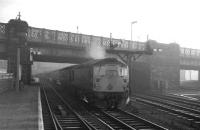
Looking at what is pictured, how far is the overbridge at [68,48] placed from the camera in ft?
112

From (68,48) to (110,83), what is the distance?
77.6 ft

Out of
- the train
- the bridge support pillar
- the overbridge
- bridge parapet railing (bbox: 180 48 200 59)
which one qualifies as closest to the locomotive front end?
the train

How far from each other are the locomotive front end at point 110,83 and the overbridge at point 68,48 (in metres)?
11.5

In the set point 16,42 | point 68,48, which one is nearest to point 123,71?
point 16,42

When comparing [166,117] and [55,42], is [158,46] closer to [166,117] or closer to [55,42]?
[55,42]

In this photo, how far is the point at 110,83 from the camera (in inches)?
701

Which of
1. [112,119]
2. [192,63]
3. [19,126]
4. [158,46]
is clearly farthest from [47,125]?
[192,63]

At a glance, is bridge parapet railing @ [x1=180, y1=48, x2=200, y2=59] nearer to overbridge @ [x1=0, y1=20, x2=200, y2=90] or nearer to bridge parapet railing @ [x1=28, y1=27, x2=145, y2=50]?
overbridge @ [x1=0, y1=20, x2=200, y2=90]

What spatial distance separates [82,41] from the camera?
140 ft

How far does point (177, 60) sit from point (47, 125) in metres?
43.4

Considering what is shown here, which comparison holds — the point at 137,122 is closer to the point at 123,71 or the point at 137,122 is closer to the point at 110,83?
the point at 110,83

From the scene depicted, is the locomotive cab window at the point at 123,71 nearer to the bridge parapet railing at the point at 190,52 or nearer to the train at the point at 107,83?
the train at the point at 107,83

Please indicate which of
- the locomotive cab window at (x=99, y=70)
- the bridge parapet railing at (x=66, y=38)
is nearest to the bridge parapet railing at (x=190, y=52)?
the bridge parapet railing at (x=66, y=38)

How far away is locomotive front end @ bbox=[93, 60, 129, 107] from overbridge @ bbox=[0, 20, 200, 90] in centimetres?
1150
